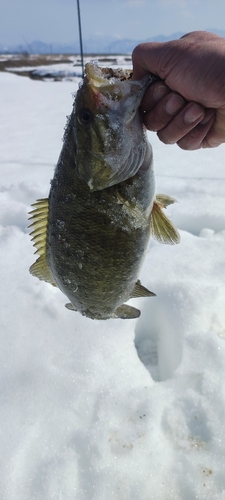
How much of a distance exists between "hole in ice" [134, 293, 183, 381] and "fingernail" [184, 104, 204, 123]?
158 centimetres

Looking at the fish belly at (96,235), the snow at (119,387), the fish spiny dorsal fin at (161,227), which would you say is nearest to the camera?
the fish belly at (96,235)

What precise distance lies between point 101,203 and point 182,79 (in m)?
0.63

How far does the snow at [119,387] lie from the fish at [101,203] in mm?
851

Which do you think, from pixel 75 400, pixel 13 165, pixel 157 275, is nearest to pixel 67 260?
pixel 75 400

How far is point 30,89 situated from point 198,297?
10.9 meters

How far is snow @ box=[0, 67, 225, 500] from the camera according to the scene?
6.64 ft

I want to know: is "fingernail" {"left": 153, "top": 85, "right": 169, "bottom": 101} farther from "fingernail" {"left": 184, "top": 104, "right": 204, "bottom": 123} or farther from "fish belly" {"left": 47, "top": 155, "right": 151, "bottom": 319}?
"fish belly" {"left": 47, "top": 155, "right": 151, "bottom": 319}

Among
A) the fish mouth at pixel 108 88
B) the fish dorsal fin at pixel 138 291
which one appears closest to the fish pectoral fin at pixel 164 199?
the fish dorsal fin at pixel 138 291

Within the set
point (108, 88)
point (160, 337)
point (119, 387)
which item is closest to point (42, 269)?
point (108, 88)

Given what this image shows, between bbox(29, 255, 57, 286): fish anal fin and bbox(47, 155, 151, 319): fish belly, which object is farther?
bbox(29, 255, 57, 286): fish anal fin

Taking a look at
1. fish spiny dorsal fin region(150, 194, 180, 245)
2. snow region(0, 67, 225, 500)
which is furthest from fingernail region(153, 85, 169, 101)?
snow region(0, 67, 225, 500)

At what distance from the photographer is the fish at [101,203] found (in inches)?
52.9

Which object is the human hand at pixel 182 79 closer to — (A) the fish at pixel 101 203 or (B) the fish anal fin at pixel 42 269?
(A) the fish at pixel 101 203

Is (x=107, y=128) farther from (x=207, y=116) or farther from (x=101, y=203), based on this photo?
(x=207, y=116)
